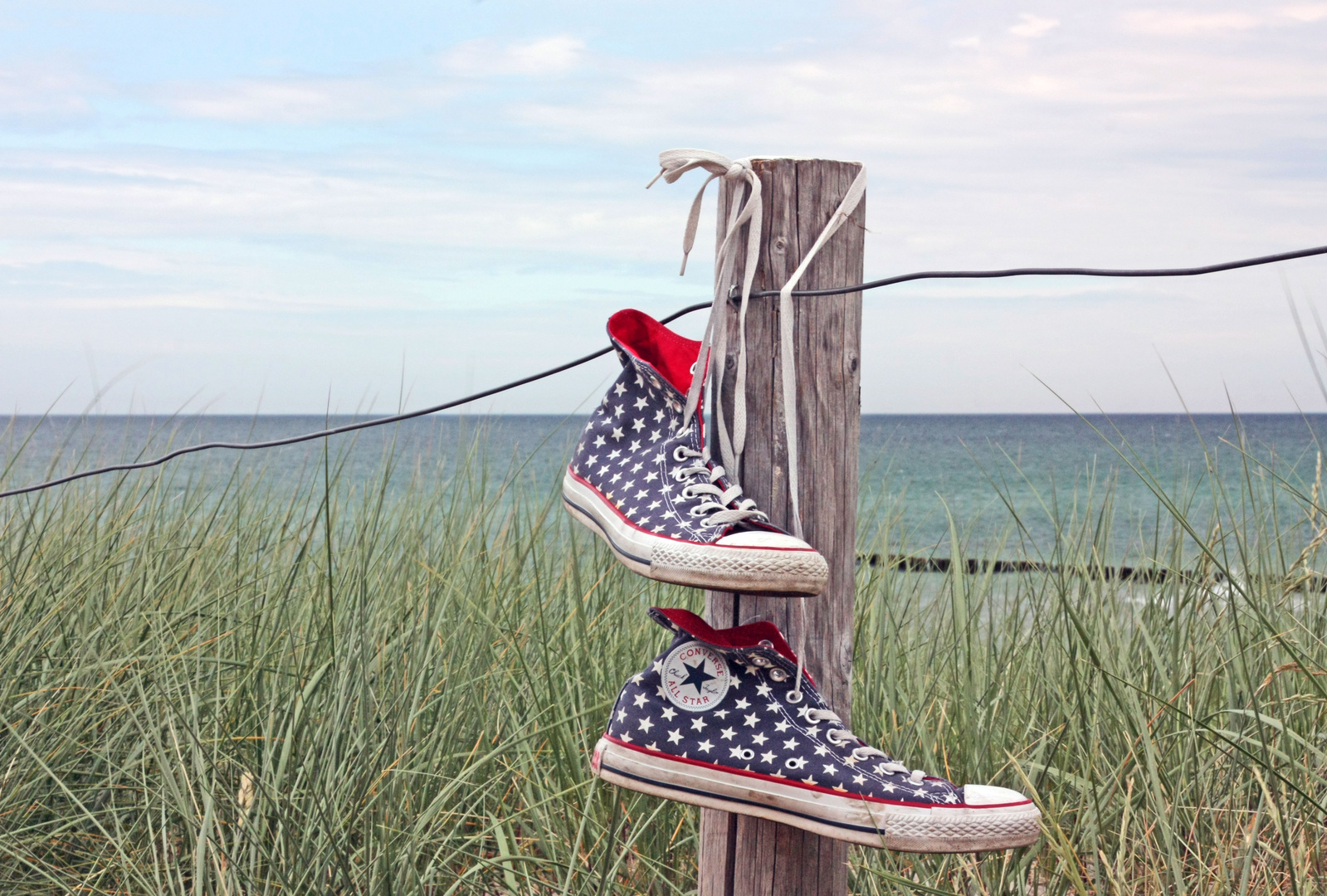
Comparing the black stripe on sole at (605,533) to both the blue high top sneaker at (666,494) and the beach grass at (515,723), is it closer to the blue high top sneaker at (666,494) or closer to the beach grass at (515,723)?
the blue high top sneaker at (666,494)

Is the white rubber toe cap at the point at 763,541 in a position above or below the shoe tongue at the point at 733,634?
above

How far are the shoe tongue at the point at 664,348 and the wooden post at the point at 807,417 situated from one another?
0.09 m

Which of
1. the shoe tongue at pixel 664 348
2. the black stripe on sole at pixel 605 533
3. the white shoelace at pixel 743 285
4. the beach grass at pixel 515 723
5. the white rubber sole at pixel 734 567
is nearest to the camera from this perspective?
the white rubber sole at pixel 734 567

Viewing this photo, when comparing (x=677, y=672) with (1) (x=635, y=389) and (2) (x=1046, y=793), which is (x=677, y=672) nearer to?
(1) (x=635, y=389)

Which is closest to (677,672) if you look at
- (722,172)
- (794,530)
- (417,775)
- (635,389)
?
(794,530)

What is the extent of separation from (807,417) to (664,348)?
0.26 metres

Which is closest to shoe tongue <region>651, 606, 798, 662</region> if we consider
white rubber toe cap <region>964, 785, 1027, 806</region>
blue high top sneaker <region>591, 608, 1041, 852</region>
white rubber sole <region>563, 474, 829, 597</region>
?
blue high top sneaker <region>591, 608, 1041, 852</region>

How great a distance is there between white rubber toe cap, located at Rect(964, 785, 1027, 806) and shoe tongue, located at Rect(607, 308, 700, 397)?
678mm

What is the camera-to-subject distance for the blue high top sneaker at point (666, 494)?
1140 mm

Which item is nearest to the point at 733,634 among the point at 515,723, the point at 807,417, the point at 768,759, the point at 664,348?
the point at 768,759

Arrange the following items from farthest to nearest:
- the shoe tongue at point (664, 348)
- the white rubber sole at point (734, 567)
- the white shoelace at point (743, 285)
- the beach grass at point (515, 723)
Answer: the beach grass at point (515, 723), the shoe tongue at point (664, 348), the white shoelace at point (743, 285), the white rubber sole at point (734, 567)

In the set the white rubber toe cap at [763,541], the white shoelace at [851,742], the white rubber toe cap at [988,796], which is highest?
the white rubber toe cap at [763,541]

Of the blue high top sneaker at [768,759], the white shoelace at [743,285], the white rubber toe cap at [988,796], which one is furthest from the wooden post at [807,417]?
the white rubber toe cap at [988,796]

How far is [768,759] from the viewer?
1.22 meters
